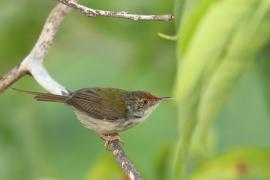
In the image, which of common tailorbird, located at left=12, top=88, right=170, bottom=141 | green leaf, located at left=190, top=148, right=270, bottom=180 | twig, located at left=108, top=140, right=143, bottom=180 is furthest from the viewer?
common tailorbird, located at left=12, top=88, right=170, bottom=141

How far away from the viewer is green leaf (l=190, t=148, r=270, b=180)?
4.04 feet

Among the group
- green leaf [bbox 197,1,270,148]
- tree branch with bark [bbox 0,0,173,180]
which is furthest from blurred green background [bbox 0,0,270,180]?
green leaf [bbox 197,1,270,148]

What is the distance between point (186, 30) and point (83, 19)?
8.05 feet

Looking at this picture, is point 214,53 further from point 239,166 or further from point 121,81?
point 121,81

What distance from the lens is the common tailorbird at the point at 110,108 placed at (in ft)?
12.8

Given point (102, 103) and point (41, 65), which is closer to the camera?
point (41, 65)

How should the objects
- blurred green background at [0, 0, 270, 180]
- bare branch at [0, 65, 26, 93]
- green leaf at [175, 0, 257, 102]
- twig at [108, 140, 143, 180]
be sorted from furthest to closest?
bare branch at [0, 65, 26, 93], blurred green background at [0, 0, 270, 180], twig at [108, 140, 143, 180], green leaf at [175, 0, 257, 102]

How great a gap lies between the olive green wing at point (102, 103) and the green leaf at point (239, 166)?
2494 mm

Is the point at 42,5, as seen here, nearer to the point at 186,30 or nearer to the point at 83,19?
the point at 83,19

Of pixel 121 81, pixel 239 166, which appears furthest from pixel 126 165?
pixel 121 81

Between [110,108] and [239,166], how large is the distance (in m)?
2.84

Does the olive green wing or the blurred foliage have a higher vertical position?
the blurred foliage

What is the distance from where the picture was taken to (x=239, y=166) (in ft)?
4.25

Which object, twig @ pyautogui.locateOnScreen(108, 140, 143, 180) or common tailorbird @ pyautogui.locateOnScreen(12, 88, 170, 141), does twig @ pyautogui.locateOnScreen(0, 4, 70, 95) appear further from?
common tailorbird @ pyautogui.locateOnScreen(12, 88, 170, 141)
